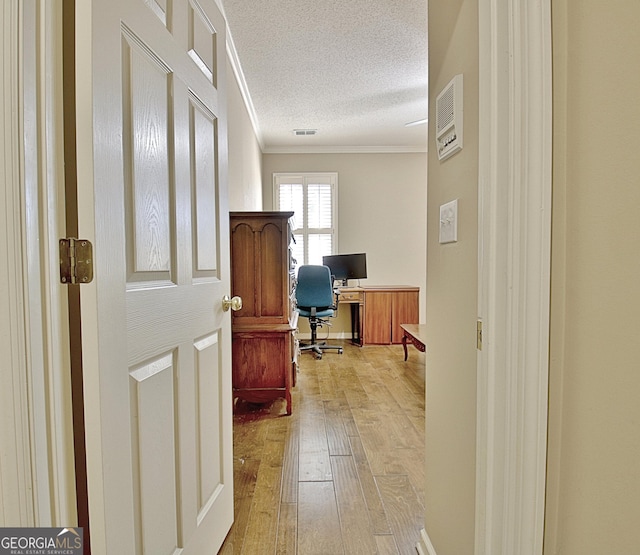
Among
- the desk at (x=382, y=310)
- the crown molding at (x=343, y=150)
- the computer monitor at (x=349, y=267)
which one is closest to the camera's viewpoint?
the desk at (x=382, y=310)

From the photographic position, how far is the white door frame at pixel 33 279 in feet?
2.16

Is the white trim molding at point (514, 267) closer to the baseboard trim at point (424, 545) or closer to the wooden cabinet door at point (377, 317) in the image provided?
the baseboard trim at point (424, 545)

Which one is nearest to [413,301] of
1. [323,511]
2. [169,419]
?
[323,511]

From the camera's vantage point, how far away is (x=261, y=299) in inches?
109

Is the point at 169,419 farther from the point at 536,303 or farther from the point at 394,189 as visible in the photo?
the point at 394,189

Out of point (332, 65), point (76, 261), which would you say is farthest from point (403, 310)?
point (76, 261)

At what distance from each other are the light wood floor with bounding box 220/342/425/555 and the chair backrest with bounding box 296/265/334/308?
1190 mm

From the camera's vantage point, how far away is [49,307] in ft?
2.34

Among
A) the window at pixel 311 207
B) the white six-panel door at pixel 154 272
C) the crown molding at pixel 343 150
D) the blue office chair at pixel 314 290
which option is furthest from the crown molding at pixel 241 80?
the blue office chair at pixel 314 290

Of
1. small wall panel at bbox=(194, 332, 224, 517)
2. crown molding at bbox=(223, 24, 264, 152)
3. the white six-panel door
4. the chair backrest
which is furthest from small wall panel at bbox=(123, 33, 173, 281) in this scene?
the chair backrest

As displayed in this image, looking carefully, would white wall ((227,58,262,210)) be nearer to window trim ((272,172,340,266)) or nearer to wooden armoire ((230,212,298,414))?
wooden armoire ((230,212,298,414))

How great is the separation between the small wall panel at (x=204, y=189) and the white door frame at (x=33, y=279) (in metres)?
0.53

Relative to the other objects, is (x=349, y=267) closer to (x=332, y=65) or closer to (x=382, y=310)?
(x=382, y=310)

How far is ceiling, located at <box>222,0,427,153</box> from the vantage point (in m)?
2.50
